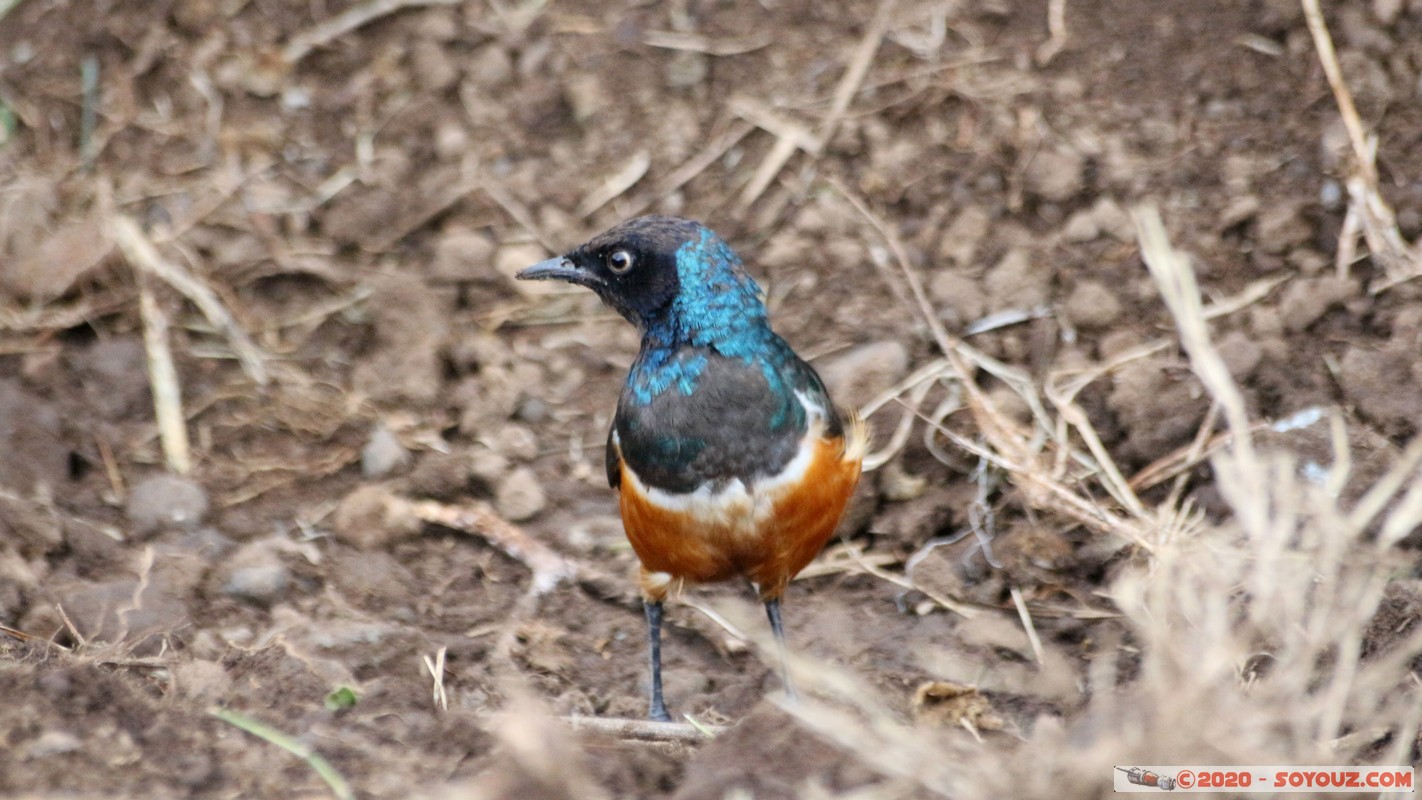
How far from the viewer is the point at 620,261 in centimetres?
539

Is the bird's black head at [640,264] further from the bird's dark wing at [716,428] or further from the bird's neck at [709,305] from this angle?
the bird's dark wing at [716,428]

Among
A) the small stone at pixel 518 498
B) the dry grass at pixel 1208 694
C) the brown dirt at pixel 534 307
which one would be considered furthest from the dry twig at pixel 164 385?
the dry grass at pixel 1208 694

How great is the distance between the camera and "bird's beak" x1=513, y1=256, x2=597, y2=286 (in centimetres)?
557

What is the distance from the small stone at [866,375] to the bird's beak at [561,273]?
1.30 meters

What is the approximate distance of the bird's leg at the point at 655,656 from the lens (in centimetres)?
530

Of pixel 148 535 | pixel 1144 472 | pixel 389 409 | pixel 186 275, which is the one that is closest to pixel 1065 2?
pixel 1144 472

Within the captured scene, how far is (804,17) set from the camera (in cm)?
776

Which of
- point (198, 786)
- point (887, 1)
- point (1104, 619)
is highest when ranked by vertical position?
point (887, 1)

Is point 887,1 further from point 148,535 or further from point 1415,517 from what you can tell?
point 1415,517

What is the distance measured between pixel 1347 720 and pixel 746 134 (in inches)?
163

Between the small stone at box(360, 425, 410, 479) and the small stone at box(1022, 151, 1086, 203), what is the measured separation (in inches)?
118

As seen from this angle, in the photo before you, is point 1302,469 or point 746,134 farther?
point 746,134

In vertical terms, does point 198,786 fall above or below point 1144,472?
above

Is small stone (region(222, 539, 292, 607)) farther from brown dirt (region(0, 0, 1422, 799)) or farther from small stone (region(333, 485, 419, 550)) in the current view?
small stone (region(333, 485, 419, 550))
